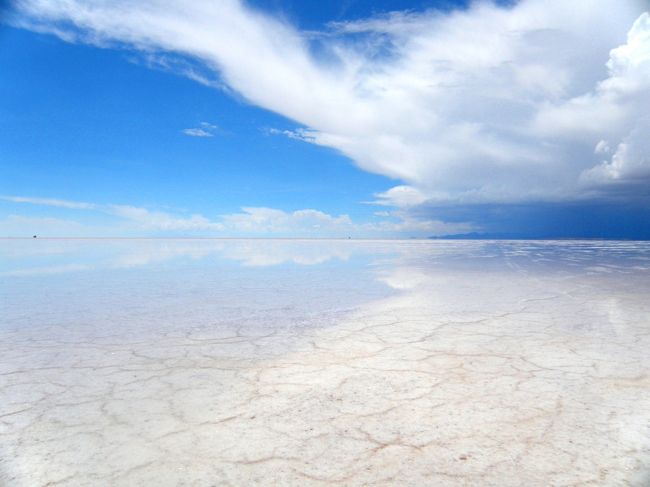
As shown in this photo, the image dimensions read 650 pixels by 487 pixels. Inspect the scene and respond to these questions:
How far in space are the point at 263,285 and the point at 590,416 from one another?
645cm

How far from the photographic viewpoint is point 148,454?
1.87 m

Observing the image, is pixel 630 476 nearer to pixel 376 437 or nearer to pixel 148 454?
pixel 376 437

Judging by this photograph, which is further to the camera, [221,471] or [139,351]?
[139,351]

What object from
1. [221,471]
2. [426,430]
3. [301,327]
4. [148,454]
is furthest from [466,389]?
[301,327]

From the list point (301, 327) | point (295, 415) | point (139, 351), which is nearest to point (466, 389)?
point (295, 415)

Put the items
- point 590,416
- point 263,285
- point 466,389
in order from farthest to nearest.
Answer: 1. point 263,285
2. point 466,389
3. point 590,416

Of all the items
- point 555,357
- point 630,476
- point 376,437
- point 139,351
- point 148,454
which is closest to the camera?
point 630,476

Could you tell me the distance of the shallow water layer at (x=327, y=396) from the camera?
176 centimetres

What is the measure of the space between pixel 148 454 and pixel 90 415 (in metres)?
0.66

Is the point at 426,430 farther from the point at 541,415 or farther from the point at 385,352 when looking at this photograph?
the point at 385,352

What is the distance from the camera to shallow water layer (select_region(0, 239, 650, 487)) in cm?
176

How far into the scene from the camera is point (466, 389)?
2.58 meters

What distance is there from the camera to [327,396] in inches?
98.9

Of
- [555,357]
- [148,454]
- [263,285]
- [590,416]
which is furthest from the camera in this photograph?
[263,285]
